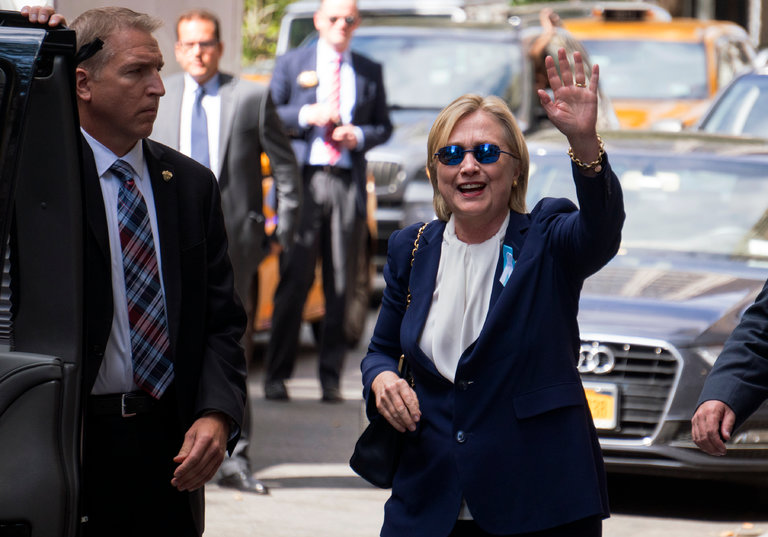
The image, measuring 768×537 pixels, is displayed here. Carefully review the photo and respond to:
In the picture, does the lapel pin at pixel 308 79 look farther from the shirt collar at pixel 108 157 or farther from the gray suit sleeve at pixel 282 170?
the shirt collar at pixel 108 157

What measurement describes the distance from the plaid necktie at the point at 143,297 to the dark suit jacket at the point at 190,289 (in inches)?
1.2

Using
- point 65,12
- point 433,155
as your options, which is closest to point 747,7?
point 65,12

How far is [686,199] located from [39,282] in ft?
18.9

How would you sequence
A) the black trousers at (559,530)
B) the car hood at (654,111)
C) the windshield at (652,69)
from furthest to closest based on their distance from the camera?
1. the windshield at (652,69)
2. the car hood at (654,111)
3. the black trousers at (559,530)

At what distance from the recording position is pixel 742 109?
11898 millimetres

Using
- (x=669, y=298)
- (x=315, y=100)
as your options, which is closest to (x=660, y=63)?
(x=315, y=100)

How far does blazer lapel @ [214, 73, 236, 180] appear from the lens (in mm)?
7191

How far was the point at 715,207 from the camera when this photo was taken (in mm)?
8320

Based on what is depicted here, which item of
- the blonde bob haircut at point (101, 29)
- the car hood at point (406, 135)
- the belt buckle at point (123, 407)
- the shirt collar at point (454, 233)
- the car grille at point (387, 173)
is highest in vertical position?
the blonde bob haircut at point (101, 29)

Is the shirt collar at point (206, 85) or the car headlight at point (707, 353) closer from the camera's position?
the car headlight at point (707, 353)

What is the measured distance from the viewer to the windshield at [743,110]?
1170cm

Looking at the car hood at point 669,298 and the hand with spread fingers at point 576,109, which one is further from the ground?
the hand with spread fingers at point 576,109

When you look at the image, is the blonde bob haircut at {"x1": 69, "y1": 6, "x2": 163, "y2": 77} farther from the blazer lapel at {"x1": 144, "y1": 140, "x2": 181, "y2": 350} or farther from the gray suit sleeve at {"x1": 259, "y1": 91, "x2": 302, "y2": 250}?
the gray suit sleeve at {"x1": 259, "y1": 91, "x2": 302, "y2": 250}

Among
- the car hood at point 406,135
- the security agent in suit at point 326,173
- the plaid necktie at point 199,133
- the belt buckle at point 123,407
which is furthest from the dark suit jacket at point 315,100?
the belt buckle at point 123,407
